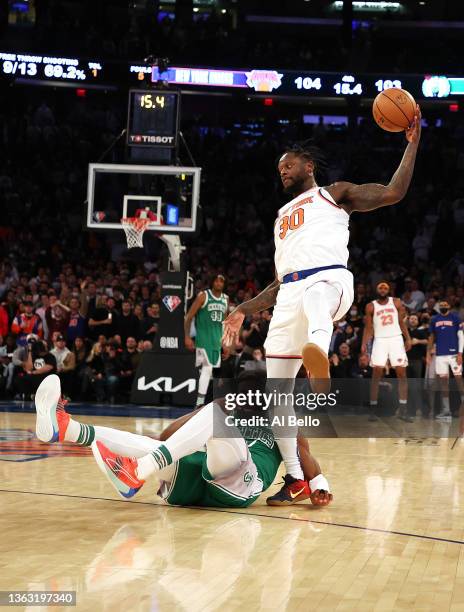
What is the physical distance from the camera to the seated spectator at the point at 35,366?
1339 cm

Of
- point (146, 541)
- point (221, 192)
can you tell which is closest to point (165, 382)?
point (146, 541)

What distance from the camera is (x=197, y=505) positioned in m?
5.33

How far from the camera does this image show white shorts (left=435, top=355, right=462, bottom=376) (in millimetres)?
12266

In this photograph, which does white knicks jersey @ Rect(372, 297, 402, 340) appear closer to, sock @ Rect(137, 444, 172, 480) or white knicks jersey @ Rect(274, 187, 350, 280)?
white knicks jersey @ Rect(274, 187, 350, 280)

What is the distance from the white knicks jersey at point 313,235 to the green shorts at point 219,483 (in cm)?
108

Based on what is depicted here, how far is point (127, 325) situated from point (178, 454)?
911 cm

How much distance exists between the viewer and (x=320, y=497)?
5.46 metres

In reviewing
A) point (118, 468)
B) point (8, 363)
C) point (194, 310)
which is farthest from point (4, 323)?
point (118, 468)

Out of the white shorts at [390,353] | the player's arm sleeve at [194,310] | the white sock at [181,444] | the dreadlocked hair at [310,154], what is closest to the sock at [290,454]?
the white sock at [181,444]

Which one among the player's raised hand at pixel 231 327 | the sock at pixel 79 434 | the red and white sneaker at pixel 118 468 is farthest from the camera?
the player's raised hand at pixel 231 327

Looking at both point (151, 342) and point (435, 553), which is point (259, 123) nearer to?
point (151, 342)

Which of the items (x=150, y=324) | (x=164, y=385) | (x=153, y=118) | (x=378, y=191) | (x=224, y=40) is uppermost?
(x=224, y=40)

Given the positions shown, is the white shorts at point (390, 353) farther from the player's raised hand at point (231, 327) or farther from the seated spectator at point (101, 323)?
the player's raised hand at point (231, 327)

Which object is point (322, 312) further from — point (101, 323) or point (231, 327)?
point (101, 323)
